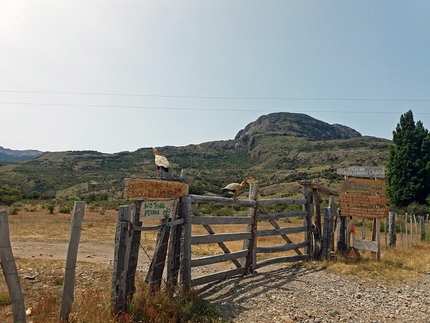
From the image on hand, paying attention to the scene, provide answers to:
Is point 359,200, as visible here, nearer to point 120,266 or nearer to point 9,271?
point 120,266

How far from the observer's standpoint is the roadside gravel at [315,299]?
618cm

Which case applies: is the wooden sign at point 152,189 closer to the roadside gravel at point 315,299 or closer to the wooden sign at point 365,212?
the roadside gravel at point 315,299

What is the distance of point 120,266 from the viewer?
195 inches

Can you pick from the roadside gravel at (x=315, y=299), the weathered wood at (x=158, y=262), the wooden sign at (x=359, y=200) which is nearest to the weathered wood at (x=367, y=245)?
the wooden sign at (x=359, y=200)

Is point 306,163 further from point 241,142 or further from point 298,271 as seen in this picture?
point 298,271

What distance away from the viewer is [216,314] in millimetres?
5688

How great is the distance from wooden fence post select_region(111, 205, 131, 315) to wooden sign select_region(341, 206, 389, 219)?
8.69 meters

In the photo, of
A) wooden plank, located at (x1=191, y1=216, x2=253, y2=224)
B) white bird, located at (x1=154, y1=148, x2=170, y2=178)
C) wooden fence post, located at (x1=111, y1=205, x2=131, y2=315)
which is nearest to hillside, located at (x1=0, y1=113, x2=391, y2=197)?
wooden plank, located at (x1=191, y1=216, x2=253, y2=224)

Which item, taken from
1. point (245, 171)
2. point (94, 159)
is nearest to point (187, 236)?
point (245, 171)

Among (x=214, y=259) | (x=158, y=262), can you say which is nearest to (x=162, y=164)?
(x=158, y=262)

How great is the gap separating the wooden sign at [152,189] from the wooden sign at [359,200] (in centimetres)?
706

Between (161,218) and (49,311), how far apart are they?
2.09m

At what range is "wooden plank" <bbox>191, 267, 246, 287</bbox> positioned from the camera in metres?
7.11

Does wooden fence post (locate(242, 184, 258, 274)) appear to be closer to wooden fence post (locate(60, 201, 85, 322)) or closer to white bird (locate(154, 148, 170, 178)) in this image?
white bird (locate(154, 148, 170, 178))
